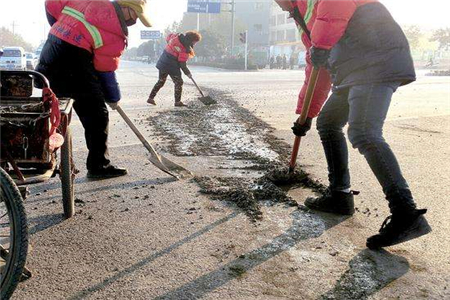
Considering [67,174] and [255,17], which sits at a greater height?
[255,17]

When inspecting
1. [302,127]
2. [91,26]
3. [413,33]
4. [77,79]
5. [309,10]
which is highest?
[413,33]

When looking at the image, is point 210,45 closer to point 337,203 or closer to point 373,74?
point 337,203

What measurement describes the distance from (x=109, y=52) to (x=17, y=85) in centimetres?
106

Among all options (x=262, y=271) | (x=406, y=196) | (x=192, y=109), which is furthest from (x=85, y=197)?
(x=192, y=109)

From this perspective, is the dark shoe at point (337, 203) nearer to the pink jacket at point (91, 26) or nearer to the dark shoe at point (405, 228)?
the dark shoe at point (405, 228)

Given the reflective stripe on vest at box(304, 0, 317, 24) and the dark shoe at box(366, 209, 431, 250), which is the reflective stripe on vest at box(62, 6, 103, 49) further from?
the dark shoe at box(366, 209, 431, 250)

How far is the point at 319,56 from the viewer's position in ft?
9.91

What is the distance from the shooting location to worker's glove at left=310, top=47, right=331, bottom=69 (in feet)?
9.88

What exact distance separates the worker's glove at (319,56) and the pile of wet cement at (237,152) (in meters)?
1.04

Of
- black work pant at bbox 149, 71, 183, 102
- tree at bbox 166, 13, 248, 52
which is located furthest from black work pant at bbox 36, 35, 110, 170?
tree at bbox 166, 13, 248, 52

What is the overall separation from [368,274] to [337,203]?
95 centimetres

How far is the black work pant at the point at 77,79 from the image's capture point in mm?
4008

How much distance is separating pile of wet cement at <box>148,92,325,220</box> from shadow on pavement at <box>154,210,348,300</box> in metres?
0.31

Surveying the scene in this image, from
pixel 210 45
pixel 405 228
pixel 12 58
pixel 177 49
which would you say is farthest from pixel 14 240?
pixel 210 45
